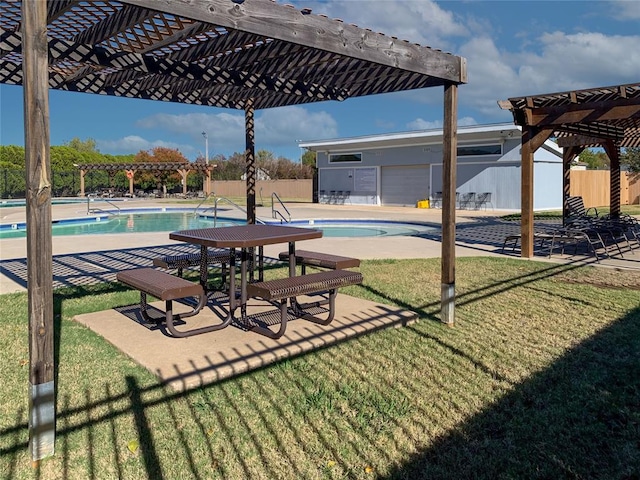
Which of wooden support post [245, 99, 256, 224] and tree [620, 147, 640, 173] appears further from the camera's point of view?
tree [620, 147, 640, 173]

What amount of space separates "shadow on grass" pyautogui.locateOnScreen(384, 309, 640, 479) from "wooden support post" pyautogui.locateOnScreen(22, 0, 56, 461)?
1.70m

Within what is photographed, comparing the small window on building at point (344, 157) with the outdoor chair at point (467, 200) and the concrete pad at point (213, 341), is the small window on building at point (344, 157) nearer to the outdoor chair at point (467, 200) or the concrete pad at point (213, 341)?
the outdoor chair at point (467, 200)

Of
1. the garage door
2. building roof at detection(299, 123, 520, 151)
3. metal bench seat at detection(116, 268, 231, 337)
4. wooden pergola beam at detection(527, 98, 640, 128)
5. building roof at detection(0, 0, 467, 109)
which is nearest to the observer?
building roof at detection(0, 0, 467, 109)

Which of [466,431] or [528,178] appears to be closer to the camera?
[466,431]

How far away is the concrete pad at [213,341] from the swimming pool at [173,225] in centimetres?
988

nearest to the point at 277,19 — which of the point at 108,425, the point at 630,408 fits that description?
the point at 108,425

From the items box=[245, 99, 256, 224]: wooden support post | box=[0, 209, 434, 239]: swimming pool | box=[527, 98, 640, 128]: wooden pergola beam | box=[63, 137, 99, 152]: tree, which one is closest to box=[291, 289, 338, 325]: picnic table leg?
box=[245, 99, 256, 224]: wooden support post

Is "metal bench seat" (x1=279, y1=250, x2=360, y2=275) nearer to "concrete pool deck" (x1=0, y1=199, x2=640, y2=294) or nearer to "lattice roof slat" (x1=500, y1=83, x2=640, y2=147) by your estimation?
"concrete pool deck" (x1=0, y1=199, x2=640, y2=294)

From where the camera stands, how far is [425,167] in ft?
87.3

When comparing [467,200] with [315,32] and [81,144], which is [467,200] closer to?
[315,32]

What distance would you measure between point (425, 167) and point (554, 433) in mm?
24473

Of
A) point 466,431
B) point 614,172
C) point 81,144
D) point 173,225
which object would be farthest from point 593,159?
point 81,144

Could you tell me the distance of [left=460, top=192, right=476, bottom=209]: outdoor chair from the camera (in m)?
24.5

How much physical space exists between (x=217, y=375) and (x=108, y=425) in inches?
32.4
